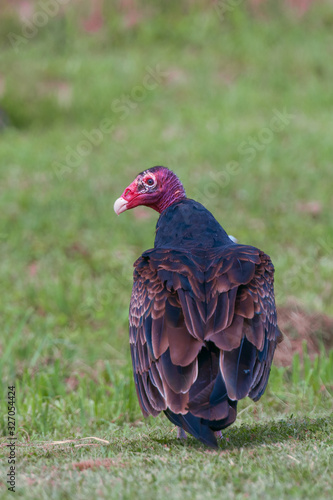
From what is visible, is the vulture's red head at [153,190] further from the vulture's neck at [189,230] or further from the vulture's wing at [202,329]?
the vulture's wing at [202,329]

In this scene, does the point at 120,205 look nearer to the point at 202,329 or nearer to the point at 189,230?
the point at 189,230

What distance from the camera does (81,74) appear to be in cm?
1406

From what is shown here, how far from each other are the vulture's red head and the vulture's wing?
0.91 metres

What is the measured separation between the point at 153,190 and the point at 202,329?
1.55 meters

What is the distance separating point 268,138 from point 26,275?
17.9 feet

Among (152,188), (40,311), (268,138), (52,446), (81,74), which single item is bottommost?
(52,446)

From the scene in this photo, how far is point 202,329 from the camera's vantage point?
10.2ft

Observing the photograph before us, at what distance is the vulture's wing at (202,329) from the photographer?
3.01 meters

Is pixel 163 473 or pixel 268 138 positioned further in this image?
pixel 268 138

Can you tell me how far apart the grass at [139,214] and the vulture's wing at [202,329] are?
25 centimetres

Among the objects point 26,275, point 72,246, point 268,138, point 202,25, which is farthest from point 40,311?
point 202,25

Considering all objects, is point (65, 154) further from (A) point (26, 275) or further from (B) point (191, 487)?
(B) point (191, 487)

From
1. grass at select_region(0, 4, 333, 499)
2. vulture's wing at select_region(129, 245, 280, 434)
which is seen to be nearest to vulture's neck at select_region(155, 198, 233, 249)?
vulture's wing at select_region(129, 245, 280, 434)

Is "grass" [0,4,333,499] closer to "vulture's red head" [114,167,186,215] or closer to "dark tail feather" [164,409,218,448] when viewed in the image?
"dark tail feather" [164,409,218,448]
